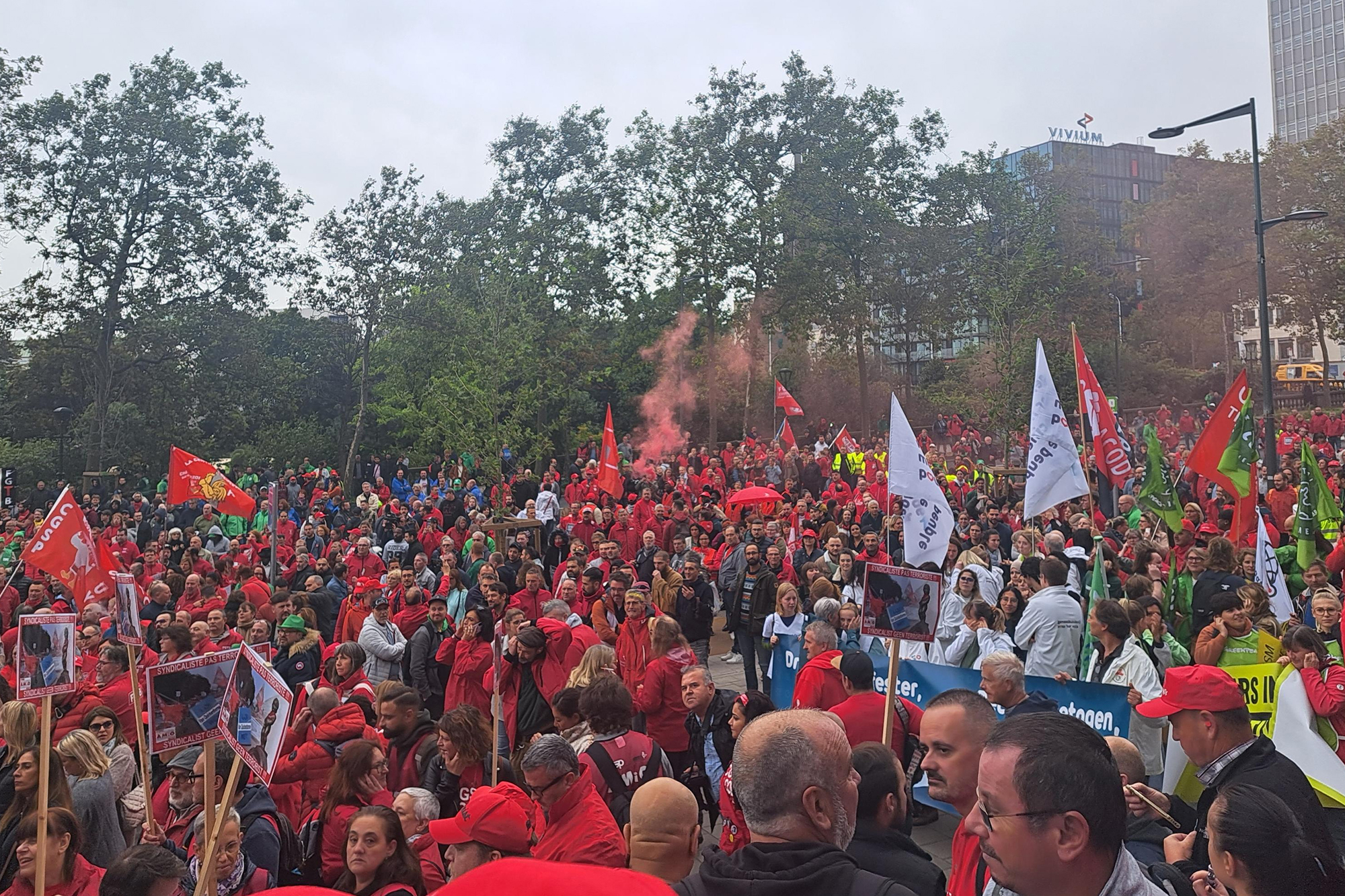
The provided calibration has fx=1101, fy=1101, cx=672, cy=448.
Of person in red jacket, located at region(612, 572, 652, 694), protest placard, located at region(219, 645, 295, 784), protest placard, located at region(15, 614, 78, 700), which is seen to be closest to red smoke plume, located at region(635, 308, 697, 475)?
person in red jacket, located at region(612, 572, 652, 694)

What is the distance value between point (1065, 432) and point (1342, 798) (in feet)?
17.7

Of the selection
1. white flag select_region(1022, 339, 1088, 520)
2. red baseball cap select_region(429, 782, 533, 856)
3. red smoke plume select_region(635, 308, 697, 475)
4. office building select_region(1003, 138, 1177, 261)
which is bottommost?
red baseball cap select_region(429, 782, 533, 856)

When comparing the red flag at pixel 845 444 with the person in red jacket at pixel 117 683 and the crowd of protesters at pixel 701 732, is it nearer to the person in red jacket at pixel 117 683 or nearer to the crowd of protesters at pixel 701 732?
the crowd of protesters at pixel 701 732

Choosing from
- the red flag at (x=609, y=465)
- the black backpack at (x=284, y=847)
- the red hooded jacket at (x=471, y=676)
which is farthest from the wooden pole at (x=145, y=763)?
the red flag at (x=609, y=465)

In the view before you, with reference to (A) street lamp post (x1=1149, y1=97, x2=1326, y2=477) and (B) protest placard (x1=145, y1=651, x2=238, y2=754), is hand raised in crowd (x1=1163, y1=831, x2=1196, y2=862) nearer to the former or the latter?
(B) protest placard (x1=145, y1=651, x2=238, y2=754)

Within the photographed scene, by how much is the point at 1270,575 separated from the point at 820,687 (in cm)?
525

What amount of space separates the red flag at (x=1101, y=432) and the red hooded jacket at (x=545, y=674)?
7.23 meters

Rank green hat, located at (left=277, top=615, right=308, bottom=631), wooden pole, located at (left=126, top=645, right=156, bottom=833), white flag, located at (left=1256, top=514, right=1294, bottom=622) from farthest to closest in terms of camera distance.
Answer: white flag, located at (left=1256, top=514, right=1294, bottom=622) → green hat, located at (left=277, top=615, right=308, bottom=631) → wooden pole, located at (left=126, top=645, right=156, bottom=833)

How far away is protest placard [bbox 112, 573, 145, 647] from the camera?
6.54m

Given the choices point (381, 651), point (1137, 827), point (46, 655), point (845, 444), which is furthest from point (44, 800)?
point (845, 444)

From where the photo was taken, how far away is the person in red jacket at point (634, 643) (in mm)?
9250

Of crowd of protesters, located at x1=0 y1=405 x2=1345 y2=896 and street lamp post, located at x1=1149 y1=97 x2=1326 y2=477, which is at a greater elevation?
street lamp post, located at x1=1149 y1=97 x2=1326 y2=477

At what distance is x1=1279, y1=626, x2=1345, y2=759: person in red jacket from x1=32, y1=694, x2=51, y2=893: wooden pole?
621cm

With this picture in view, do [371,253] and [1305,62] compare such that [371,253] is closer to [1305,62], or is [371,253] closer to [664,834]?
[664,834]
